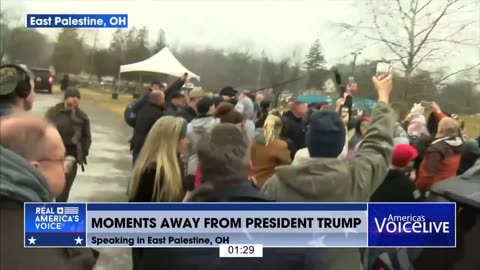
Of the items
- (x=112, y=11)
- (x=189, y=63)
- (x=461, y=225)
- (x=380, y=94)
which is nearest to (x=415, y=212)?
(x=461, y=225)

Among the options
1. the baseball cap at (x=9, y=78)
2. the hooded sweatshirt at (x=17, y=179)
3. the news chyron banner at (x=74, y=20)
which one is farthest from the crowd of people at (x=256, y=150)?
the hooded sweatshirt at (x=17, y=179)

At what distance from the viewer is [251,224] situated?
2459mm

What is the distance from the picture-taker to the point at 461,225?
2453 mm

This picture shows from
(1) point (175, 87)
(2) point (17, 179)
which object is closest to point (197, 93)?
(1) point (175, 87)

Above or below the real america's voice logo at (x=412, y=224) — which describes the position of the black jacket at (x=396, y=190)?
above

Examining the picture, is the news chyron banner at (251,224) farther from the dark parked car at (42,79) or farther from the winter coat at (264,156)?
the dark parked car at (42,79)

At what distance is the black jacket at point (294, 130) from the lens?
252cm

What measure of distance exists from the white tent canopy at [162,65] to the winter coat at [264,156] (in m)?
0.28

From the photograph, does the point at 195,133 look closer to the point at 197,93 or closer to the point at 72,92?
the point at 197,93

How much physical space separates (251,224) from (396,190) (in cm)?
46

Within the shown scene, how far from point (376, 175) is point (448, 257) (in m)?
0.34

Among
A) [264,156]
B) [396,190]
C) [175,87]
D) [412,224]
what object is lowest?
[412,224]

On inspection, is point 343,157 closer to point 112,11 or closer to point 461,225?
point 461,225

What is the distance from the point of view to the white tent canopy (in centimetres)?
246
